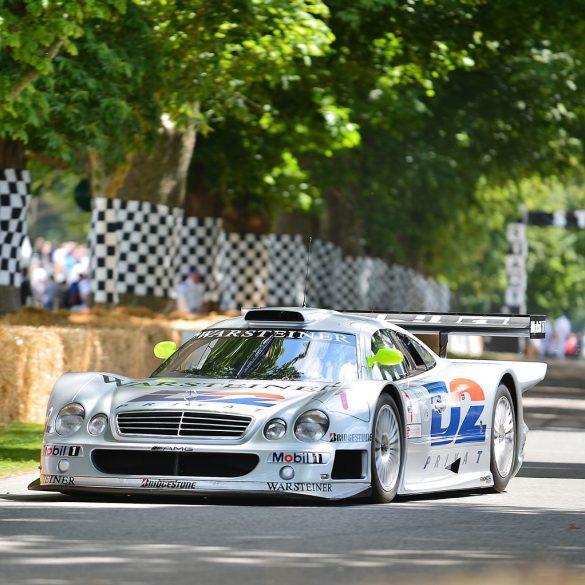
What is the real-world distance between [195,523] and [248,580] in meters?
→ 2.34

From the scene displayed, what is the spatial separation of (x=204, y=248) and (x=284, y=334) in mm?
23200

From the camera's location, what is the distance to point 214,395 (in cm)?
1168

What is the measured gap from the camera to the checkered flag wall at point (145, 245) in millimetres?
28812

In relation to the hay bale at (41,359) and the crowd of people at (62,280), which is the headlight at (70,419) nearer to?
the hay bale at (41,359)

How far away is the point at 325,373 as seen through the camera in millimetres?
12336

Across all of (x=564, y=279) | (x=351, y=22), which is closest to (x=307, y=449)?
(x=351, y=22)

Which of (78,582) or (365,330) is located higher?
(365,330)

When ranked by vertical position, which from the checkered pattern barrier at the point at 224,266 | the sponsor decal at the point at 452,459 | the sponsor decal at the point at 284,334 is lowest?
the sponsor decal at the point at 452,459

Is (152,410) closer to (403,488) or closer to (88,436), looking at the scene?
(88,436)

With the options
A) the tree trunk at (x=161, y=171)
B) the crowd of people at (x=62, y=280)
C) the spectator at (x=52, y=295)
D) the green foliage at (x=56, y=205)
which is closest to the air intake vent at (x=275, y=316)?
the tree trunk at (x=161, y=171)

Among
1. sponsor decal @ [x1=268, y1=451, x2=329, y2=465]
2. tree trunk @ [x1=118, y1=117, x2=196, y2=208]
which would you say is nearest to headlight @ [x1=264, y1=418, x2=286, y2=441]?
sponsor decal @ [x1=268, y1=451, x2=329, y2=465]

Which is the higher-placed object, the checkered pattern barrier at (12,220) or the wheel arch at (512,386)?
the checkered pattern barrier at (12,220)

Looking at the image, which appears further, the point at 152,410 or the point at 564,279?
the point at 564,279

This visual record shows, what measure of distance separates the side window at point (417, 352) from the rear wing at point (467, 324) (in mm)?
949
